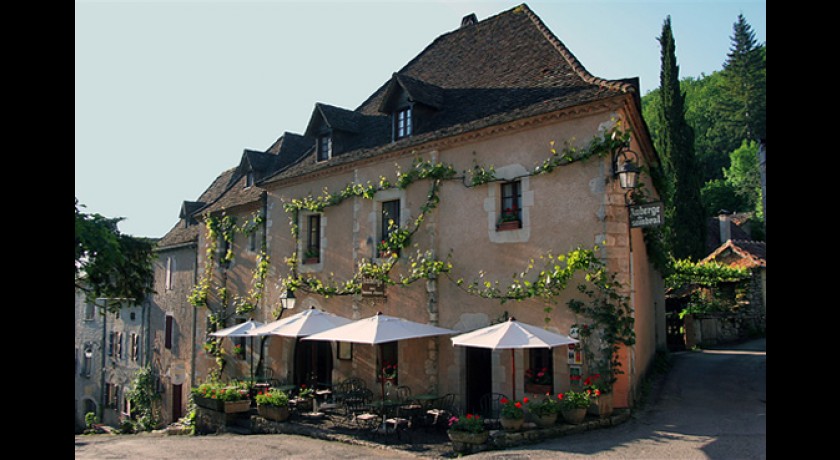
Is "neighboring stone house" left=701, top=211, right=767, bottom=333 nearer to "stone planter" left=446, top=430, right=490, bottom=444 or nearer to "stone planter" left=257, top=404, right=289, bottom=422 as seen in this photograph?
"stone planter" left=446, top=430, right=490, bottom=444

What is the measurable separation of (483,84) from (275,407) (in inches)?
346

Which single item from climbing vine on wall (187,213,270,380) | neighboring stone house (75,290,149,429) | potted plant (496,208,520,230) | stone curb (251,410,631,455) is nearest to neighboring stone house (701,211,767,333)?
potted plant (496,208,520,230)

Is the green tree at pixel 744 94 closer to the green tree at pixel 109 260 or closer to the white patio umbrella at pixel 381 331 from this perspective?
the white patio umbrella at pixel 381 331

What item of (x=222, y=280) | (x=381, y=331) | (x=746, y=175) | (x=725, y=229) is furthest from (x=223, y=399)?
(x=746, y=175)

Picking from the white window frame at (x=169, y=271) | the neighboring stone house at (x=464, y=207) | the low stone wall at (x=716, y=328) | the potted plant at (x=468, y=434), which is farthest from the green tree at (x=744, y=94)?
the potted plant at (x=468, y=434)

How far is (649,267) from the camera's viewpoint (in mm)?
16000

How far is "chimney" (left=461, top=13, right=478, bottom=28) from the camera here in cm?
1800

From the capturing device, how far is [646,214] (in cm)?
1085

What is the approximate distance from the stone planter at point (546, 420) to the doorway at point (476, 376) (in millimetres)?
2696

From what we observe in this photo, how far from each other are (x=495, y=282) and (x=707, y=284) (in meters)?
14.7

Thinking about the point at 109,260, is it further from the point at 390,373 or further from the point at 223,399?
the point at 390,373

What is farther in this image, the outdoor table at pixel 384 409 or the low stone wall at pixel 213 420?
the low stone wall at pixel 213 420

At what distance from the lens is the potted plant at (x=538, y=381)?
37.4ft
